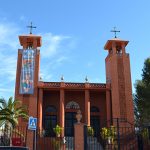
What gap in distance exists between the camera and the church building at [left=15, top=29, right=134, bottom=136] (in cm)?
3192

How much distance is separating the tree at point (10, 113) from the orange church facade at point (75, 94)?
60.7 inches

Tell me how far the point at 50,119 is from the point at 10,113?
20.6 ft

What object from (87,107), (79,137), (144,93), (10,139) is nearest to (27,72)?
(87,107)

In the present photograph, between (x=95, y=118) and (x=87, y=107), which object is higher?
(x=87, y=107)

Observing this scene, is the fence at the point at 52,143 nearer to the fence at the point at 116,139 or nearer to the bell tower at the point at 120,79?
the fence at the point at 116,139

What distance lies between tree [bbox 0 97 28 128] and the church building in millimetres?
1522

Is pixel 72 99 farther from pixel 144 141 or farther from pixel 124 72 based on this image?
pixel 144 141

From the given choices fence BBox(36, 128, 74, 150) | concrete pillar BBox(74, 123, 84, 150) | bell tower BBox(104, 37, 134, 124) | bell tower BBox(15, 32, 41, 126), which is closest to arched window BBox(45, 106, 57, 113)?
bell tower BBox(15, 32, 41, 126)

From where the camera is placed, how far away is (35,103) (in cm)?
3164

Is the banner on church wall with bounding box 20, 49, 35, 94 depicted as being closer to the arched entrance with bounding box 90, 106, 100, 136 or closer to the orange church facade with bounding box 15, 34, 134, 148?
the orange church facade with bounding box 15, 34, 134, 148

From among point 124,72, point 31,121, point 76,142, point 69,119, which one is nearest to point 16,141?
point 76,142

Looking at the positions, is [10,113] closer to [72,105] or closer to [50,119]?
[50,119]

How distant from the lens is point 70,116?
1356 inches

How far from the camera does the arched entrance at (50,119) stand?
33.4m
